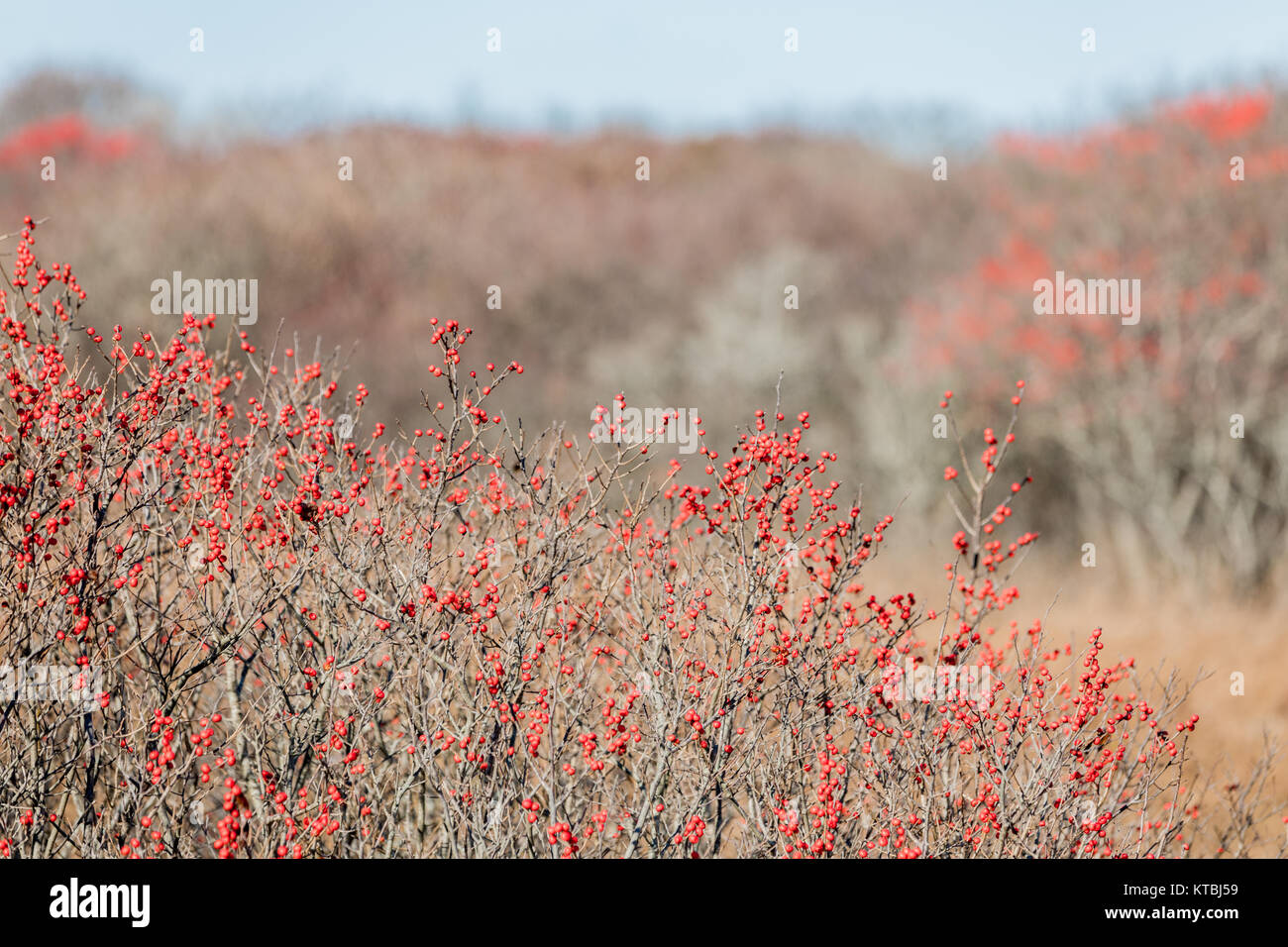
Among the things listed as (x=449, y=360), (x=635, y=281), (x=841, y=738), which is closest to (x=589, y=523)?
(x=449, y=360)

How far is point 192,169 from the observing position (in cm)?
3023

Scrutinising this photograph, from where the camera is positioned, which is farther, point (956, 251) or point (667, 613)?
point (956, 251)

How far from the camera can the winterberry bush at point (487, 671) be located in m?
3.50

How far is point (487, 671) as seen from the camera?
11.8 ft

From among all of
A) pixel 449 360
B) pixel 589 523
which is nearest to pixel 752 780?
pixel 589 523

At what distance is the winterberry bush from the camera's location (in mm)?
3496

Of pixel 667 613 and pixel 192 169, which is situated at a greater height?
pixel 192 169

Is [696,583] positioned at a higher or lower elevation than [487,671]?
higher

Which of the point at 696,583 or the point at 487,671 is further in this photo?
the point at 696,583

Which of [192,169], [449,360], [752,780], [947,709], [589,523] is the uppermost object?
[192,169]

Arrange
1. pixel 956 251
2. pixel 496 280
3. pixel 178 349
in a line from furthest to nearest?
pixel 496 280
pixel 956 251
pixel 178 349
